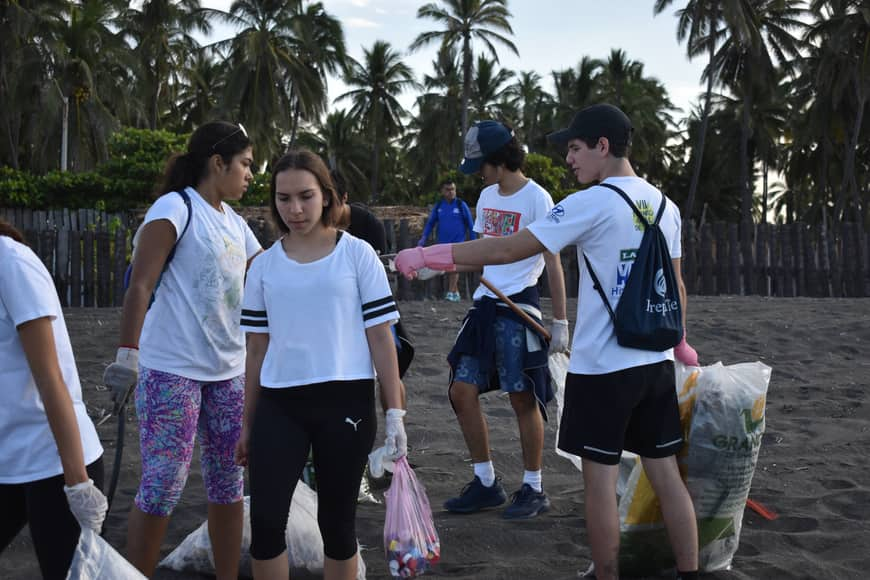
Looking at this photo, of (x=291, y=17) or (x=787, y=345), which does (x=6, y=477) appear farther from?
(x=291, y=17)

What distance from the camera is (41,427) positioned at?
86.7 inches

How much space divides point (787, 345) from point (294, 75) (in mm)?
29948

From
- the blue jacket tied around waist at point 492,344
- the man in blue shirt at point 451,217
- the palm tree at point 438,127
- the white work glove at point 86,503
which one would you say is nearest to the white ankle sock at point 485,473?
the blue jacket tied around waist at point 492,344

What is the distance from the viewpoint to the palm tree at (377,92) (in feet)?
151

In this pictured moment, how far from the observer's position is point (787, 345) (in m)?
8.99

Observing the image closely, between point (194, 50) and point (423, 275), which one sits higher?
point (194, 50)

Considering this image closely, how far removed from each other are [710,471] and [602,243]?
0.96m

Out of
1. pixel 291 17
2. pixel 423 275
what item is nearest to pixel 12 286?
pixel 423 275

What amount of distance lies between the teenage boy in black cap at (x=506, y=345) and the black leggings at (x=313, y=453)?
165 centimetres

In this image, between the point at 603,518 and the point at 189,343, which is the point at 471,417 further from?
the point at 189,343

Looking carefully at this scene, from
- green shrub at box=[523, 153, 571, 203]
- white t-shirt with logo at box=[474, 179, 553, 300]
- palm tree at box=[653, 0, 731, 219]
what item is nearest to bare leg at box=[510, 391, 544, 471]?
white t-shirt with logo at box=[474, 179, 553, 300]

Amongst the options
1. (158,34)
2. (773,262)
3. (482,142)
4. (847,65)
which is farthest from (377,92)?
(482,142)

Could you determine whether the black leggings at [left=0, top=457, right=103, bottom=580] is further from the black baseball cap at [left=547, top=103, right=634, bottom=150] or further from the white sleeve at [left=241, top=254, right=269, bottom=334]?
the black baseball cap at [left=547, top=103, right=634, bottom=150]

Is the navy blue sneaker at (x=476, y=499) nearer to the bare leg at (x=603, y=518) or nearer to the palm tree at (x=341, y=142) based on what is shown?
the bare leg at (x=603, y=518)
